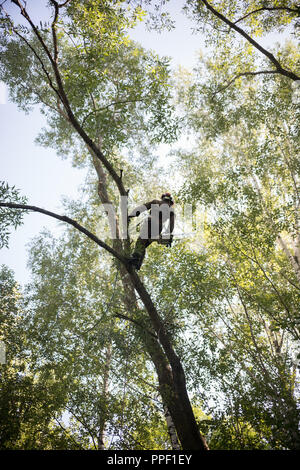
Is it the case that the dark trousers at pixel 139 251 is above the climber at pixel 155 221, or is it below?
below

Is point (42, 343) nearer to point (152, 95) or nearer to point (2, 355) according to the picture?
point (2, 355)

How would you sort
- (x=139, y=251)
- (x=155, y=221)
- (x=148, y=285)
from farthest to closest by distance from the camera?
(x=148, y=285)
(x=155, y=221)
(x=139, y=251)

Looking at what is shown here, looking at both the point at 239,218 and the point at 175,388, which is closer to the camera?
the point at 175,388

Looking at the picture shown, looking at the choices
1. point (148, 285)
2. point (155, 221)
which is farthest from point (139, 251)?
point (148, 285)

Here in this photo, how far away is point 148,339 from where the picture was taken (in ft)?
17.2

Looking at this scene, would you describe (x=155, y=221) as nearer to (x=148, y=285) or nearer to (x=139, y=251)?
(x=139, y=251)

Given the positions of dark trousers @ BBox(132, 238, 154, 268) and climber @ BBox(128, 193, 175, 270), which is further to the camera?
climber @ BBox(128, 193, 175, 270)

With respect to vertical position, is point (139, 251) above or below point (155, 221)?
below

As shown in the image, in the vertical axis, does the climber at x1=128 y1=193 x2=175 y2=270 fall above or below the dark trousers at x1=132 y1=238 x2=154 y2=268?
above

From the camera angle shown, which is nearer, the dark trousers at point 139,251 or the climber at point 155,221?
the dark trousers at point 139,251

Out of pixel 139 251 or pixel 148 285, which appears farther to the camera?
pixel 148 285

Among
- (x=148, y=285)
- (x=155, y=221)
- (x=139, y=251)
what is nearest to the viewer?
(x=139, y=251)
